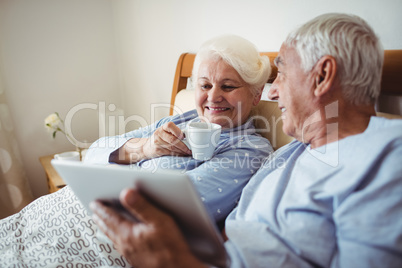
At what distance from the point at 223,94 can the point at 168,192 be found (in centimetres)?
75

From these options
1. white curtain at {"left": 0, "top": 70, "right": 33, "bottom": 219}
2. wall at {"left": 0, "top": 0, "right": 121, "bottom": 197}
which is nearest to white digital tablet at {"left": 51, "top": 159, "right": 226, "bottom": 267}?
white curtain at {"left": 0, "top": 70, "right": 33, "bottom": 219}

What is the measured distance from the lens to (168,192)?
570mm

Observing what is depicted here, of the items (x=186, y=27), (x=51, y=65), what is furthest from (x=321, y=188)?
(x=51, y=65)

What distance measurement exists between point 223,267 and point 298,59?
620 mm

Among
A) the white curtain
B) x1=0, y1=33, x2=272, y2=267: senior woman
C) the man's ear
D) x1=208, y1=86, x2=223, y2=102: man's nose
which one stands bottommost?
the white curtain

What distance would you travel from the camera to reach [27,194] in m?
2.36

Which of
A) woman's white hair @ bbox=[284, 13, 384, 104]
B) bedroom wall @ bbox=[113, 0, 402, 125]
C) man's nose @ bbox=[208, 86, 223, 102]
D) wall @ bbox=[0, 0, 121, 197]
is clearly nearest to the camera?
woman's white hair @ bbox=[284, 13, 384, 104]

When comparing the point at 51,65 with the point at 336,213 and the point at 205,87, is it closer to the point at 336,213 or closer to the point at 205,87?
the point at 205,87

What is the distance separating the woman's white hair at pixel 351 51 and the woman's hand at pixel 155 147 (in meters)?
0.57

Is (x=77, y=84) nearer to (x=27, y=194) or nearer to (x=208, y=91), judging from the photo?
(x=27, y=194)

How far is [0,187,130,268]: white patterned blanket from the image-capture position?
0.93m

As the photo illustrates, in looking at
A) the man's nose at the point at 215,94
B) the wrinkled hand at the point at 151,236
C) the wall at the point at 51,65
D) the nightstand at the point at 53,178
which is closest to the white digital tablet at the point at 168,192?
the wrinkled hand at the point at 151,236

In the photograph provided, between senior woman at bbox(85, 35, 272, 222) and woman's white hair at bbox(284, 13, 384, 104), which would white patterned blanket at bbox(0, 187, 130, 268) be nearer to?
senior woman at bbox(85, 35, 272, 222)

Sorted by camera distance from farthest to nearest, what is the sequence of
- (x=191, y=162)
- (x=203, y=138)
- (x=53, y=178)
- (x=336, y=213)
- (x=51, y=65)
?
1. (x=51, y=65)
2. (x=53, y=178)
3. (x=191, y=162)
4. (x=203, y=138)
5. (x=336, y=213)
